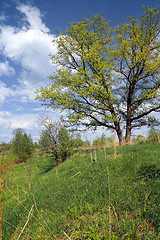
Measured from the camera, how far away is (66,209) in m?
3.40

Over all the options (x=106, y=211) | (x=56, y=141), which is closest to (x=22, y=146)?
(x=56, y=141)

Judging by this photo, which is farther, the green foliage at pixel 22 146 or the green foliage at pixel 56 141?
the green foliage at pixel 22 146

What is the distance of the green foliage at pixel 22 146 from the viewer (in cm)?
2747

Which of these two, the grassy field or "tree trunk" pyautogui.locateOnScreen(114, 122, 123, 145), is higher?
"tree trunk" pyautogui.locateOnScreen(114, 122, 123, 145)

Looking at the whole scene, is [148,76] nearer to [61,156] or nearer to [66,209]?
[61,156]

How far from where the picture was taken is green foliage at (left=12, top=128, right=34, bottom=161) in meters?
27.5

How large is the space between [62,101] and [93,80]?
3.48 metres

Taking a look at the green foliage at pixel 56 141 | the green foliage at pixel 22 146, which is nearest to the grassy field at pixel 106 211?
the green foliage at pixel 56 141

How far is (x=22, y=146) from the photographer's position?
29.7 m

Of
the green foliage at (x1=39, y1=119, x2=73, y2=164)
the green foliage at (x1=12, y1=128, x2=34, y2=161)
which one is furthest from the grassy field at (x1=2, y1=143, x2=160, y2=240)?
the green foliage at (x1=12, y1=128, x2=34, y2=161)

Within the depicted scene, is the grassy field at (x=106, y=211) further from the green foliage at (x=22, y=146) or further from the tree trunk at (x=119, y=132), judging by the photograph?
the green foliage at (x=22, y=146)

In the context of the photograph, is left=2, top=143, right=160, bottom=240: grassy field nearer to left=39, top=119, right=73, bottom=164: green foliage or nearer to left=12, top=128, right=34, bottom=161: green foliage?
left=39, top=119, right=73, bottom=164: green foliage

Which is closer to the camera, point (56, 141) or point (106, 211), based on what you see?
point (106, 211)

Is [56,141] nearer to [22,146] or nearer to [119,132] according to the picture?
[119,132]
